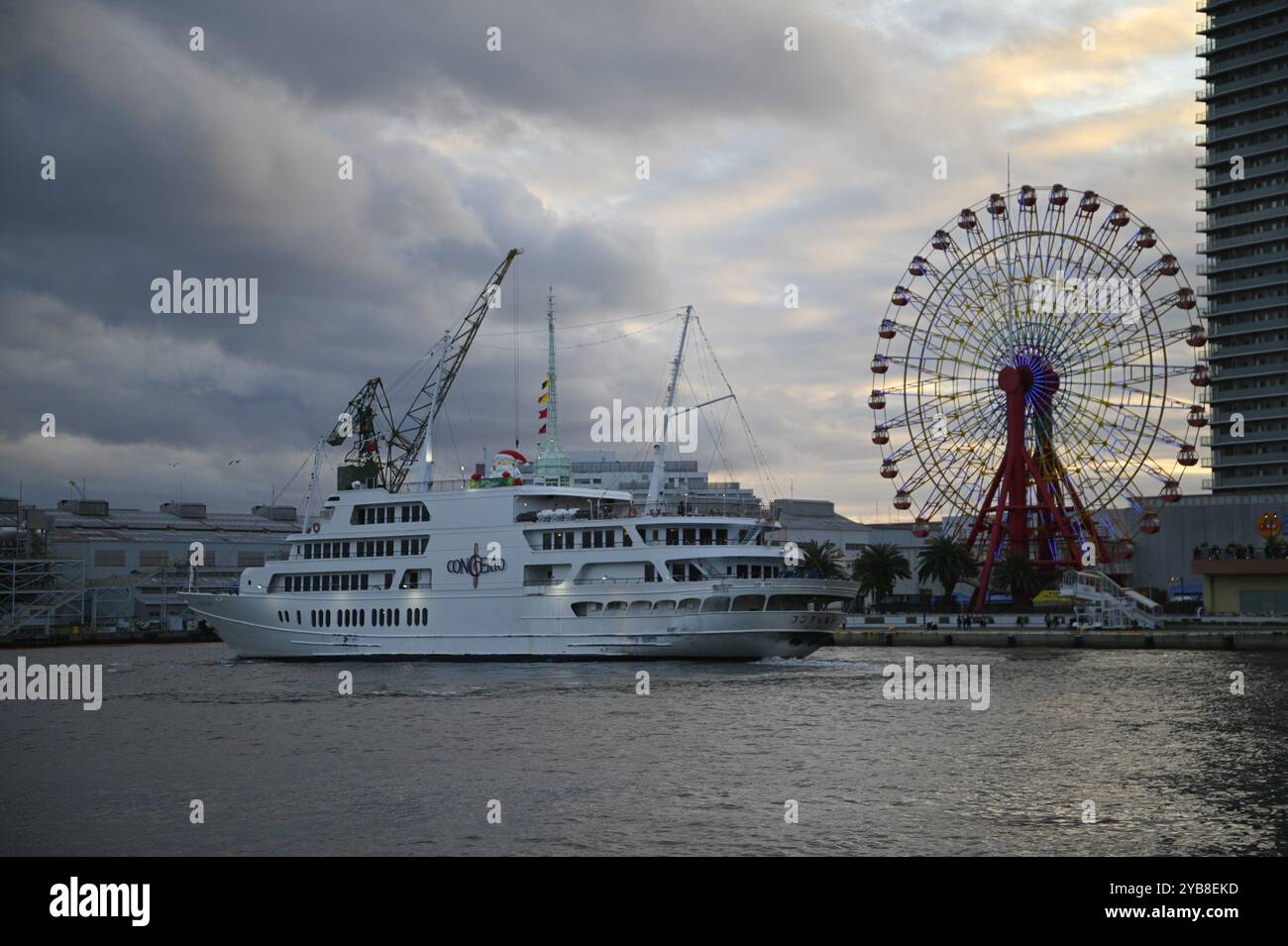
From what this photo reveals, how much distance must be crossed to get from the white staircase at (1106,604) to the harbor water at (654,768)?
3716 cm

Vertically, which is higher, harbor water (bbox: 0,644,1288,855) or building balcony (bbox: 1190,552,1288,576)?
building balcony (bbox: 1190,552,1288,576)

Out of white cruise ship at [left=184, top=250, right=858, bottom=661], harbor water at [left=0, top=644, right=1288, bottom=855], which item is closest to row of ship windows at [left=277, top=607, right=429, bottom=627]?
white cruise ship at [left=184, top=250, right=858, bottom=661]

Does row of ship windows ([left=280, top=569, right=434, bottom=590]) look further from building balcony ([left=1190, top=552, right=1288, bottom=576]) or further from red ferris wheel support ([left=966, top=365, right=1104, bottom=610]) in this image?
building balcony ([left=1190, top=552, right=1288, bottom=576])

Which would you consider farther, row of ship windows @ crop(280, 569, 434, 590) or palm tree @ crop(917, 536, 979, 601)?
palm tree @ crop(917, 536, 979, 601)

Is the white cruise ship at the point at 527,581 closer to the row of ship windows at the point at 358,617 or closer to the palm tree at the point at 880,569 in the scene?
the row of ship windows at the point at 358,617

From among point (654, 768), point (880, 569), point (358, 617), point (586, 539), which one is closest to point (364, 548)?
point (358, 617)

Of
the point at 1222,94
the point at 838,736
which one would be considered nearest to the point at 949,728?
the point at 838,736

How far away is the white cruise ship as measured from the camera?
5975 cm

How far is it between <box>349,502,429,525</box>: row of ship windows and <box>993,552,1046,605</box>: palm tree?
2136 inches

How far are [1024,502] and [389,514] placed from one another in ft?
187

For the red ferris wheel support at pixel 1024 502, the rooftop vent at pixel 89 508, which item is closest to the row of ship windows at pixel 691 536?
the red ferris wheel support at pixel 1024 502

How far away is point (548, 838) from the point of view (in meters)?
24.5

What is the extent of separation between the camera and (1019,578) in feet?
338
